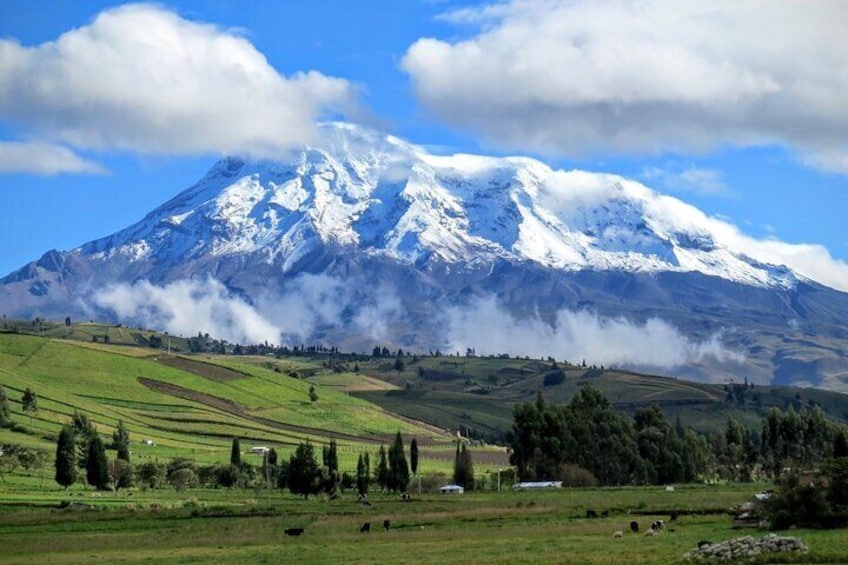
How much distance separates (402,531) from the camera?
88.7 metres

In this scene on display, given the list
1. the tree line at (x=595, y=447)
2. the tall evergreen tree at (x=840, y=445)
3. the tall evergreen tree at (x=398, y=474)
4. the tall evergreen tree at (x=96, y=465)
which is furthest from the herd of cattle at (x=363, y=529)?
the tall evergreen tree at (x=96, y=465)

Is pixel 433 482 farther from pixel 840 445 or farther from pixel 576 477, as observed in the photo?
pixel 840 445

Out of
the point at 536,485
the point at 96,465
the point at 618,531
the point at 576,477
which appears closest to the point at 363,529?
the point at 618,531

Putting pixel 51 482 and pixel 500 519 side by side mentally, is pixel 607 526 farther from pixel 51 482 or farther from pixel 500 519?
pixel 51 482

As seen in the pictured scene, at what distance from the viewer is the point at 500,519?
95.6 m

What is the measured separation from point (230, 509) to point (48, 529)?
2182cm

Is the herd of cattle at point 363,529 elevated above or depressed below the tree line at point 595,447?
below

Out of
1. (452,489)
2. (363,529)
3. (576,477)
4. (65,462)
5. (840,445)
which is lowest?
(363,529)

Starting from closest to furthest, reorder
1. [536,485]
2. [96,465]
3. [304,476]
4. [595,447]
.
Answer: [304,476], [536,485], [96,465], [595,447]

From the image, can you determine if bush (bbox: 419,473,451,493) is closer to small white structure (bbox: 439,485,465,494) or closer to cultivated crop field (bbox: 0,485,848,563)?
small white structure (bbox: 439,485,465,494)

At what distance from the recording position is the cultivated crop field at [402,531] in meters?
67.9

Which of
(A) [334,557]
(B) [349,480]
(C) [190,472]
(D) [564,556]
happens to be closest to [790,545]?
(D) [564,556]

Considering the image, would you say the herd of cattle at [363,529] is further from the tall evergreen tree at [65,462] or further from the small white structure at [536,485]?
the tall evergreen tree at [65,462]

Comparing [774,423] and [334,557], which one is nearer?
[334,557]
